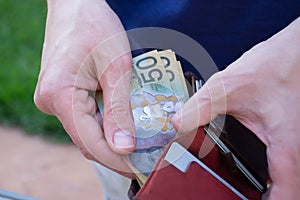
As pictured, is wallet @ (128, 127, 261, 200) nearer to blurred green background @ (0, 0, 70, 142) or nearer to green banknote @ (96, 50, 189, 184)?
green banknote @ (96, 50, 189, 184)

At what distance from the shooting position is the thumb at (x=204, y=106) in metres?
0.81

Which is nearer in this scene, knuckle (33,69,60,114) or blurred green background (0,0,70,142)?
knuckle (33,69,60,114)

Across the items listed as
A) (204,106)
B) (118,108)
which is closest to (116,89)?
(118,108)

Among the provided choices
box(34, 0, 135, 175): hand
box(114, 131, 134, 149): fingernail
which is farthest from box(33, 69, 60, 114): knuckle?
box(114, 131, 134, 149): fingernail

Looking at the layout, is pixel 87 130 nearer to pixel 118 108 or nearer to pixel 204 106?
pixel 118 108

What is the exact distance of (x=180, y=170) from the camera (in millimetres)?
804

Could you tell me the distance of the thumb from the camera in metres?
0.81

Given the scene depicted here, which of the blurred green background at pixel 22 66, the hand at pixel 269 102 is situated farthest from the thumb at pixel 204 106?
the blurred green background at pixel 22 66

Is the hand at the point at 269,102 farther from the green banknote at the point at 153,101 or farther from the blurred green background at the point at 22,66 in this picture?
the blurred green background at the point at 22,66

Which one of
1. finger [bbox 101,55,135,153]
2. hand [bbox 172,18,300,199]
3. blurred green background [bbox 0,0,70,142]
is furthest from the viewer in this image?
blurred green background [bbox 0,0,70,142]

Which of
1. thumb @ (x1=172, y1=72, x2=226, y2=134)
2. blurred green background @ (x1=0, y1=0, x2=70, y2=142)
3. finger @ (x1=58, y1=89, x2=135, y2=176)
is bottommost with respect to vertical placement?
blurred green background @ (x1=0, y1=0, x2=70, y2=142)

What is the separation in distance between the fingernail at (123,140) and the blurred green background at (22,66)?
163cm

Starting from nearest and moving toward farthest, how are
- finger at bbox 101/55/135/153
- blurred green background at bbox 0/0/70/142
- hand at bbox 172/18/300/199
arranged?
hand at bbox 172/18/300/199 → finger at bbox 101/55/135/153 → blurred green background at bbox 0/0/70/142

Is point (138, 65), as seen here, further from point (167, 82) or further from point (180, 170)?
point (180, 170)
